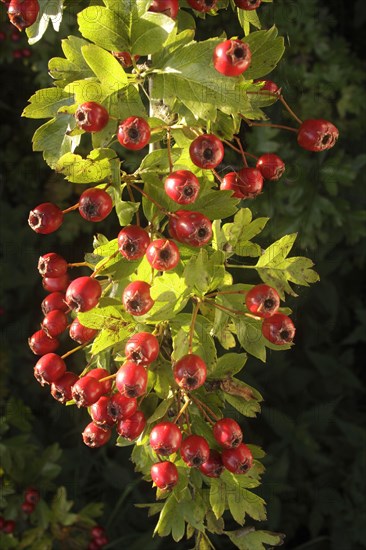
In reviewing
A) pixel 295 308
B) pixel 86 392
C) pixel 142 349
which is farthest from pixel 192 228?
pixel 295 308

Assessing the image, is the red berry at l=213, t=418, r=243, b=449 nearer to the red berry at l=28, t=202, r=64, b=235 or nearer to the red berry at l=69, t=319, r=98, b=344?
the red berry at l=69, t=319, r=98, b=344

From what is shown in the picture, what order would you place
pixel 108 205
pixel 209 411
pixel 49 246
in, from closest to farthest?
pixel 108 205 < pixel 209 411 < pixel 49 246

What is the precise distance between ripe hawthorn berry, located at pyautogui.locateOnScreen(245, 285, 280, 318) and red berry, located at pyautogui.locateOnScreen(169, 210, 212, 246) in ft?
0.33

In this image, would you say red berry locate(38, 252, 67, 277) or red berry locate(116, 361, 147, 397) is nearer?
red berry locate(116, 361, 147, 397)

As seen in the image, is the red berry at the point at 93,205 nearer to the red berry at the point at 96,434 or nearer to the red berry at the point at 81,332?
the red berry at the point at 81,332

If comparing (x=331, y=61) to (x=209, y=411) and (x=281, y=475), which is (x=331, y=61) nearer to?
(x=281, y=475)

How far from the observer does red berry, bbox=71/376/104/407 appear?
0.90m

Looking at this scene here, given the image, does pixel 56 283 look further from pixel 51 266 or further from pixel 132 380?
pixel 132 380

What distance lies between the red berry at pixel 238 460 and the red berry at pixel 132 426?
0.12 metres

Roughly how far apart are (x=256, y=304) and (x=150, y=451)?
1.08 ft

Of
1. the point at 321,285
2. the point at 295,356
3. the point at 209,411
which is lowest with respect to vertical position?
the point at 295,356

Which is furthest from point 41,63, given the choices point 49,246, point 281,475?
point 281,475

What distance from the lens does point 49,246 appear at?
8.48ft

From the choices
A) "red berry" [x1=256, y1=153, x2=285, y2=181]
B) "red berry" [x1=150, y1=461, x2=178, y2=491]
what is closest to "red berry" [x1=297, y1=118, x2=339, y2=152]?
"red berry" [x1=256, y1=153, x2=285, y2=181]
